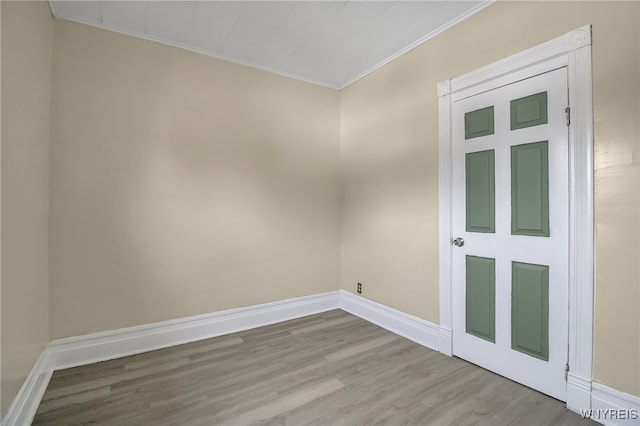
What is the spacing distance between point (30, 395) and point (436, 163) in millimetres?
3162

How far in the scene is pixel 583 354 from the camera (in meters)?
1.70

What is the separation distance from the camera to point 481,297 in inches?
87.4

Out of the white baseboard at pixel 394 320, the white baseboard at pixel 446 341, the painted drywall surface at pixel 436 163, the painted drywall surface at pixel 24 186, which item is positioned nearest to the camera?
the painted drywall surface at pixel 24 186

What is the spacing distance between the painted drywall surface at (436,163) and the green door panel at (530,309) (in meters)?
0.26

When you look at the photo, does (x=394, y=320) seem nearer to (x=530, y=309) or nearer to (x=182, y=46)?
(x=530, y=309)

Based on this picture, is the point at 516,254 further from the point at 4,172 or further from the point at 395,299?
the point at 4,172

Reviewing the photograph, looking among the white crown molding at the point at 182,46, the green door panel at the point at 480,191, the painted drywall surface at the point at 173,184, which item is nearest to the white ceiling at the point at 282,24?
the white crown molding at the point at 182,46

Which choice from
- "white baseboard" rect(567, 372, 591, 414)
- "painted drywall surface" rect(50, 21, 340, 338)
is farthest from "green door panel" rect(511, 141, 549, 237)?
"painted drywall surface" rect(50, 21, 340, 338)

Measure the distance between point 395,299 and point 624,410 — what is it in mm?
1590

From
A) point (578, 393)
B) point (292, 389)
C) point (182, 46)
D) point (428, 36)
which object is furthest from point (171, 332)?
point (428, 36)

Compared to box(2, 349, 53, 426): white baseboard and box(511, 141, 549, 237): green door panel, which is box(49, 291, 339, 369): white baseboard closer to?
box(2, 349, 53, 426): white baseboard

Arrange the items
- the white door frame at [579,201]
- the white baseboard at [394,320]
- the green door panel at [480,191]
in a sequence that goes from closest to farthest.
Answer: the white door frame at [579,201] < the green door panel at [480,191] < the white baseboard at [394,320]

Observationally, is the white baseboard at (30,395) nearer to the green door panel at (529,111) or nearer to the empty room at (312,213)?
the empty room at (312,213)

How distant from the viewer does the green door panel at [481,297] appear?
84.9 inches
